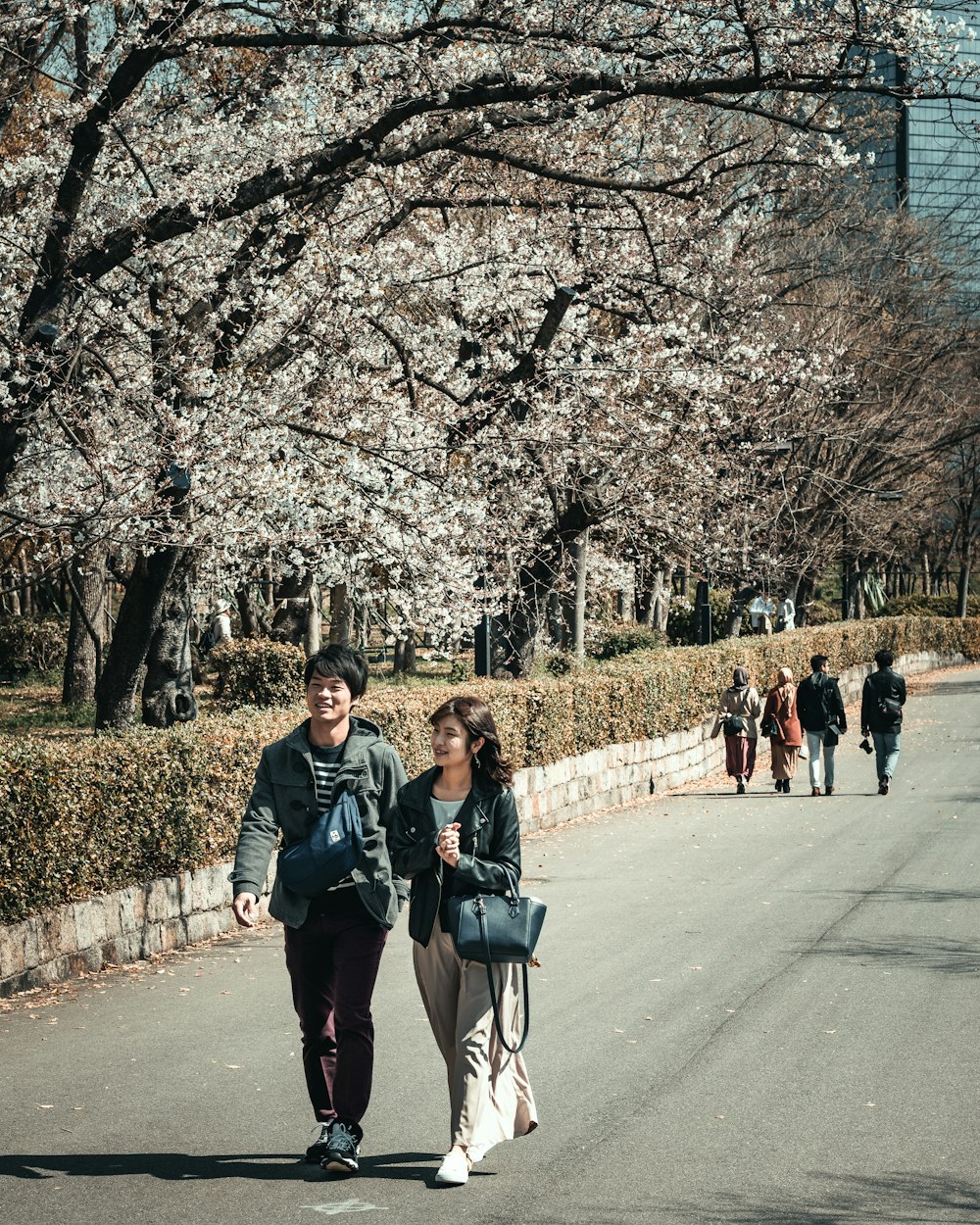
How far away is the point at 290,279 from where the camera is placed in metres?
12.4

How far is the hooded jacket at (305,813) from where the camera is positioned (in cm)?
489

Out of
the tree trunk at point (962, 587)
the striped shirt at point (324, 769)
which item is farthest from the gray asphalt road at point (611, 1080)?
→ the tree trunk at point (962, 587)

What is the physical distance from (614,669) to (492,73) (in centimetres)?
933

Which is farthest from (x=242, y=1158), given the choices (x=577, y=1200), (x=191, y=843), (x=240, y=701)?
(x=240, y=701)

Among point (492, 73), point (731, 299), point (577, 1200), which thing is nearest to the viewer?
point (577, 1200)

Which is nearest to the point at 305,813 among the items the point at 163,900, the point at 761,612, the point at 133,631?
the point at 163,900

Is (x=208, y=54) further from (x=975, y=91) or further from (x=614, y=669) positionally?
(x=614, y=669)

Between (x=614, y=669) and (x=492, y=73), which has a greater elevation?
(x=492, y=73)

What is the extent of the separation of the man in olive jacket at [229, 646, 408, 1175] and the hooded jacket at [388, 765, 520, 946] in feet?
0.22

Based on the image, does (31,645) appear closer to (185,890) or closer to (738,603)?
(738,603)

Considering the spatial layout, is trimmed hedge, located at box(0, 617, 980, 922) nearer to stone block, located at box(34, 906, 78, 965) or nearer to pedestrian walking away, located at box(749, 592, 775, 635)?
stone block, located at box(34, 906, 78, 965)

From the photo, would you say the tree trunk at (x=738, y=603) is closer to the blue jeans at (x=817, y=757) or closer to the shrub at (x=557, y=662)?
the shrub at (x=557, y=662)

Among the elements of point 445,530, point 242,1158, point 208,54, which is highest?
point 208,54

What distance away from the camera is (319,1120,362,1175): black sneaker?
4.69m
